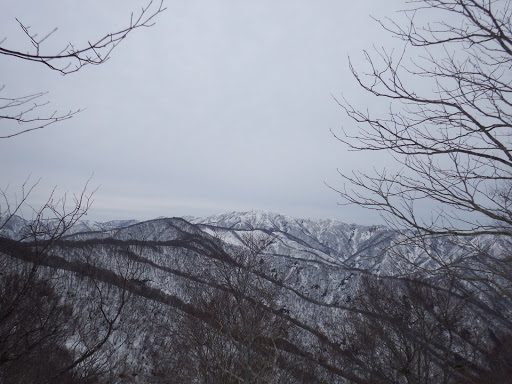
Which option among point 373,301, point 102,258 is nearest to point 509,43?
point 373,301

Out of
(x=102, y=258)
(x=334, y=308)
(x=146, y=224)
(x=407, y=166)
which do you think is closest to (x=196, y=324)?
(x=407, y=166)

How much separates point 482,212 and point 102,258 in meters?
64.9

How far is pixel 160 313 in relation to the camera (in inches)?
1686

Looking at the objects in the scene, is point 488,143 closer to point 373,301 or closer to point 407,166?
point 407,166

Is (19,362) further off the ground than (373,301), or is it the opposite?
(19,362)

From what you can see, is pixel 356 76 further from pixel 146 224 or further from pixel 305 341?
pixel 146 224

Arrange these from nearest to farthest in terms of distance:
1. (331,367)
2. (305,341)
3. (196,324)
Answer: (196,324), (331,367), (305,341)

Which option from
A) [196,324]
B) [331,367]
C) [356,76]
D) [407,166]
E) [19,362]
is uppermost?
[356,76]

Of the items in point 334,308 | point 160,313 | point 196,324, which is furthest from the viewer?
point 334,308

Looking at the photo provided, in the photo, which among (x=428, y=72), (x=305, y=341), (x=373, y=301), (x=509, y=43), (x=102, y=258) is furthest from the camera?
(x=102, y=258)

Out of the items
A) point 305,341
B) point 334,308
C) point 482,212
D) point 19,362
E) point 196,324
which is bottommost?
point 334,308

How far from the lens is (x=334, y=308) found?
220 feet

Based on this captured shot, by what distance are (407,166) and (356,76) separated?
1002 millimetres

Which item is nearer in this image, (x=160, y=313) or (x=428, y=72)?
(x=428, y=72)
